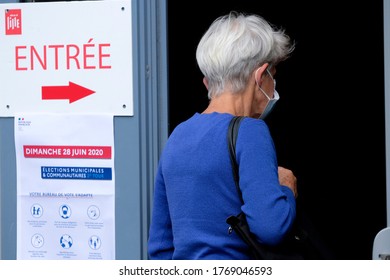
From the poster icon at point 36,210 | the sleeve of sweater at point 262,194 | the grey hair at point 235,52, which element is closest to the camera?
the sleeve of sweater at point 262,194

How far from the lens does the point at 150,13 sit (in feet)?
9.08

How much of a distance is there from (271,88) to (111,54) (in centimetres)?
80

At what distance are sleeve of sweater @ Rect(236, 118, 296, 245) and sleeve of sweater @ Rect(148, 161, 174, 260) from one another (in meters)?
0.37

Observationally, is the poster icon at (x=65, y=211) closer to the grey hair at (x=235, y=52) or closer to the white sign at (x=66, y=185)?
the white sign at (x=66, y=185)

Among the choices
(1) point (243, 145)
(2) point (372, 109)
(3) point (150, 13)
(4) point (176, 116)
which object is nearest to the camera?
(1) point (243, 145)

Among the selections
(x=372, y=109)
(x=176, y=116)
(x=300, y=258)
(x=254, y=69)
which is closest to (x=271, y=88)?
(x=254, y=69)

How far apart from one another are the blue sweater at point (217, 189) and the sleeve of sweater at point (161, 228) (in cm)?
9

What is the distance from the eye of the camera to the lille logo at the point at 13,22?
113 inches

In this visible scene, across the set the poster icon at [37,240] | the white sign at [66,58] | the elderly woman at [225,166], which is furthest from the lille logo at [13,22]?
the elderly woman at [225,166]

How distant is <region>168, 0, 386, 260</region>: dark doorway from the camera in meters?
4.73

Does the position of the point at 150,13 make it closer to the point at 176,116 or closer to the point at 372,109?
the point at 176,116

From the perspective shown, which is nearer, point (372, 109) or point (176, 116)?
point (176, 116)

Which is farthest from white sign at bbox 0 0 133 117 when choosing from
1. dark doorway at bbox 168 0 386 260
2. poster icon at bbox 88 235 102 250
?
dark doorway at bbox 168 0 386 260

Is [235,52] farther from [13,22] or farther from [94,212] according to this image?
[13,22]
